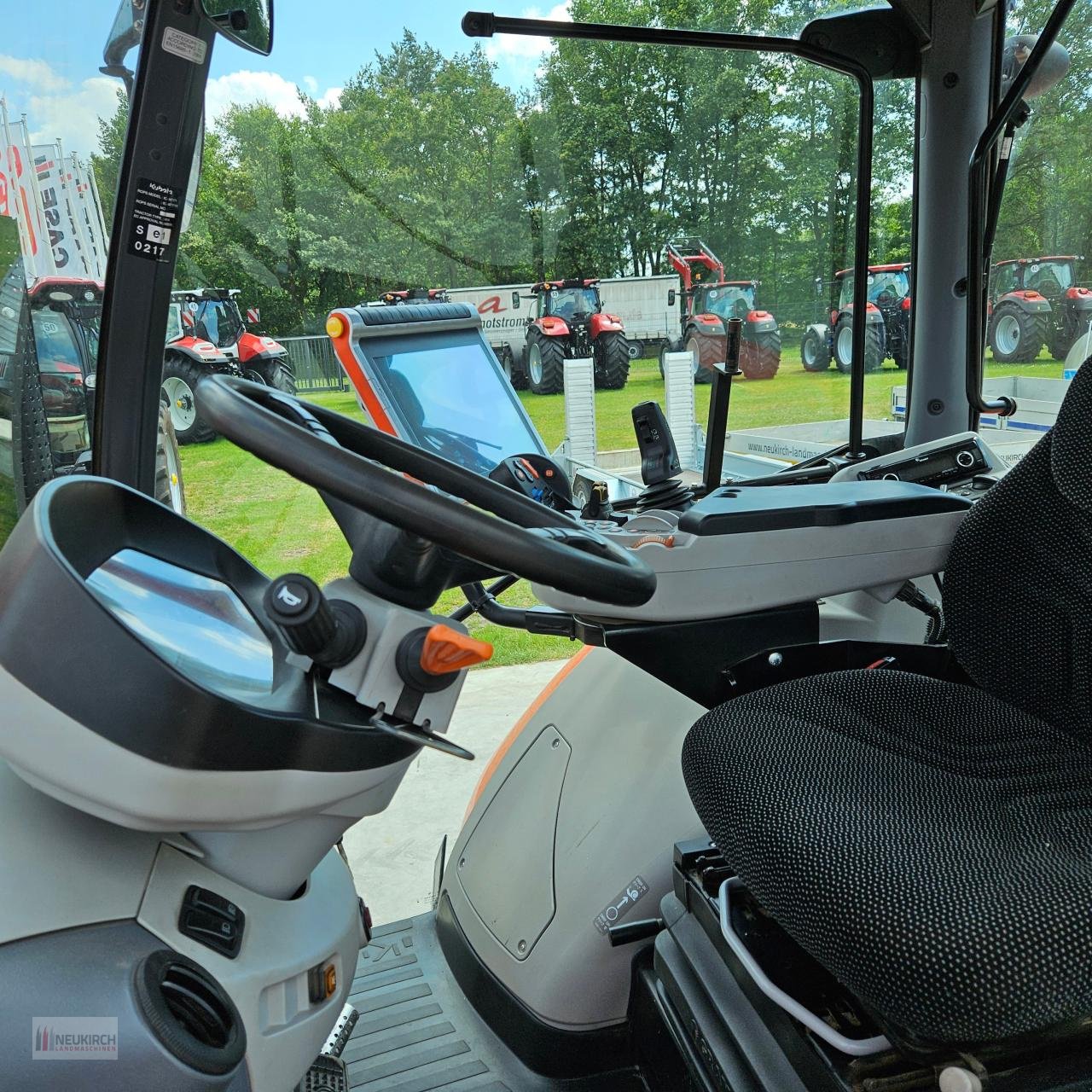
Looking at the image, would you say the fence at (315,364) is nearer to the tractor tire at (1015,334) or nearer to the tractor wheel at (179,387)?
the tractor wheel at (179,387)

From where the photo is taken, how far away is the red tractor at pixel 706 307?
74.7 inches

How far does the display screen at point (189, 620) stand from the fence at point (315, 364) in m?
0.70

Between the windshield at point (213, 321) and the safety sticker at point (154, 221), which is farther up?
the safety sticker at point (154, 221)

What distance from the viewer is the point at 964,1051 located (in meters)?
0.76

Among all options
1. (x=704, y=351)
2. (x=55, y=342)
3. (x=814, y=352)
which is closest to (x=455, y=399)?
(x=704, y=351)

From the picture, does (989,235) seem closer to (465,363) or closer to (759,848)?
(465,363)

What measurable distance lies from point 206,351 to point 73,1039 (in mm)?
1110

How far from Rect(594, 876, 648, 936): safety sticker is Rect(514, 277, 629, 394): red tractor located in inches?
39.8

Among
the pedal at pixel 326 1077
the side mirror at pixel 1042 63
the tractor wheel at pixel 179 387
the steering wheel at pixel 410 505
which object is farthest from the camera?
the side mirror at pixel 1042 63

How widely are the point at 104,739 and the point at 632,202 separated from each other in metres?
1.52

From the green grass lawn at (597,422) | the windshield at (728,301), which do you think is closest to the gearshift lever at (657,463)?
the green grass lawn at (597,422)

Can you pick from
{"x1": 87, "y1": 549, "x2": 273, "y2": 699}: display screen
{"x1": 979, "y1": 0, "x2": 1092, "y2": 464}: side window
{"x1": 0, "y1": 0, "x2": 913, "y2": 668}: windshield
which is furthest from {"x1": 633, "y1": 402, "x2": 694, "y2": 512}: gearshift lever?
{"x1": 87, "y1": 549, "x2": 273, "y2": 699}: display screen

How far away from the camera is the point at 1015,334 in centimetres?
182

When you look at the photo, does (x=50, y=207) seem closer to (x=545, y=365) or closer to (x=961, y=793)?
(x=545, y=365)
